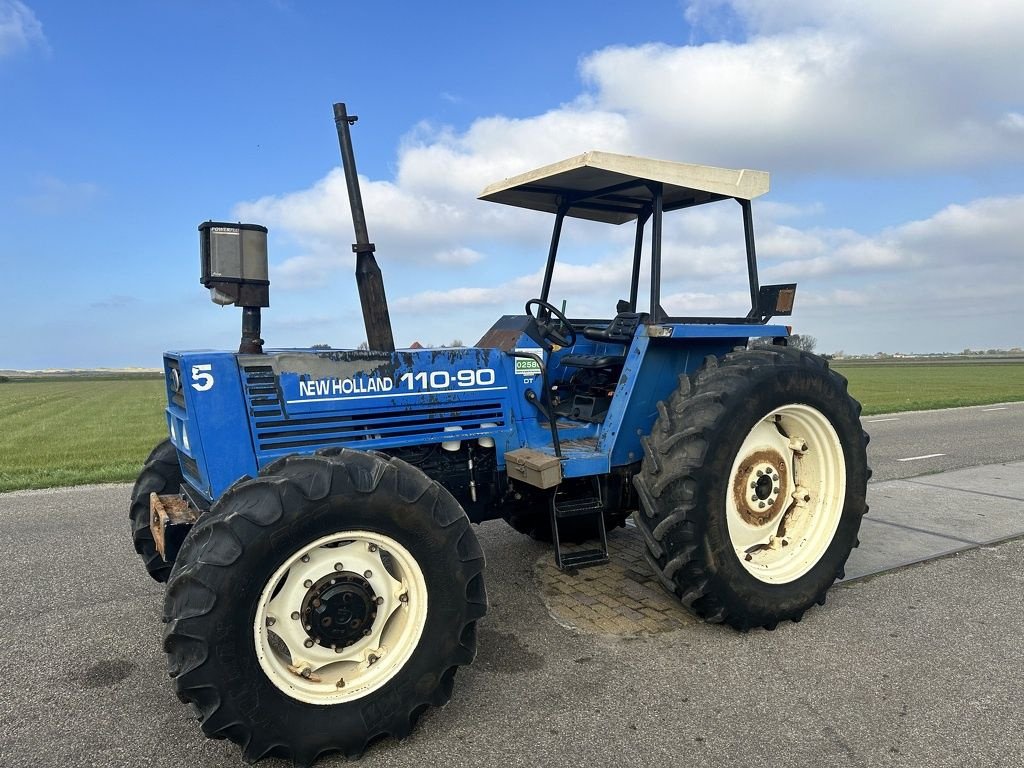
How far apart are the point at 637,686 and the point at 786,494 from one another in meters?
1.59

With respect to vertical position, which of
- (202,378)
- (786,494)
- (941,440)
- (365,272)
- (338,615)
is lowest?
(941,440)

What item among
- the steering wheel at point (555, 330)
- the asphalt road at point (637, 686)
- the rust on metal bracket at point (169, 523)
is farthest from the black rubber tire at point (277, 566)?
the steering wheel at point (555, 330)

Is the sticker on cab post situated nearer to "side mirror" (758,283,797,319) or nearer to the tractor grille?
the tractor grille

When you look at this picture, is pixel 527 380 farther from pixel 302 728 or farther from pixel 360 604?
pixel 302 728

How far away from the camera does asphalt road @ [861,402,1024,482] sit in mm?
8922

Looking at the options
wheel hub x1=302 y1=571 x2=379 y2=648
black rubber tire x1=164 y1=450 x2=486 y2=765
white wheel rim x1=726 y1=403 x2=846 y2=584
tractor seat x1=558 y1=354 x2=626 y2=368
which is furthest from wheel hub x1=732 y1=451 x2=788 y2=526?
wheel hub x1=302 y1=571 x2=379 y2=648

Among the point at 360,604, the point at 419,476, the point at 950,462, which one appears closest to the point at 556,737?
the point at 360,604

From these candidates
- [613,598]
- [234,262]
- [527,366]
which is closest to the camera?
[234,262]

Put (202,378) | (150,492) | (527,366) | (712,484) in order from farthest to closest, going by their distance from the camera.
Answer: (150,492), (527,366), (712,484), (202,378)

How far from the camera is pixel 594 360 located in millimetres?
4500

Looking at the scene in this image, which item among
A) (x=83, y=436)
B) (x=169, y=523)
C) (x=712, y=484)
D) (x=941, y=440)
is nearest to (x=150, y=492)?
(x=169, y=523)

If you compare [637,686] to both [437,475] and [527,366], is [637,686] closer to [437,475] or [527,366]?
[437,475]

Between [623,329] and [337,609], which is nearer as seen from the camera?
[337,609]

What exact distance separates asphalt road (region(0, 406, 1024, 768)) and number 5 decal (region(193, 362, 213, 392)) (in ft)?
4.59
